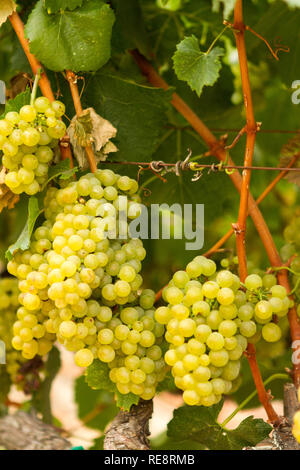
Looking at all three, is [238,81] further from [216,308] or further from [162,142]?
[216,308]

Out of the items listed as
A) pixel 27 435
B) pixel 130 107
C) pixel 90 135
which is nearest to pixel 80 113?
pixel 90 135

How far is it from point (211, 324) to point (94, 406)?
907mm

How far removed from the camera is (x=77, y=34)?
2.46 ft

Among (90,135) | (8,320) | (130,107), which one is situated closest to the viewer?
(90,135)

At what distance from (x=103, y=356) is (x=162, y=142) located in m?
0.52

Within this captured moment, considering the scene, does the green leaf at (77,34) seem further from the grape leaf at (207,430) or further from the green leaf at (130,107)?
the grape leaf at (207,430)

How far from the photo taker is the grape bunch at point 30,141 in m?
0.67

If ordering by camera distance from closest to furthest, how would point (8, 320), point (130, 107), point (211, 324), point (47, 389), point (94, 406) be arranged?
point (211, 324), point (130, 107), point (8, 320), point (47, 389), point (94, 406)

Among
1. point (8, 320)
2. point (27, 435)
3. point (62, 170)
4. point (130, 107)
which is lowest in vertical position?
point (27, 435)

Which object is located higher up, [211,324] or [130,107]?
[130,107]

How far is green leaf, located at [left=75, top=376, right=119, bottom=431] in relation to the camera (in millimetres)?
1434

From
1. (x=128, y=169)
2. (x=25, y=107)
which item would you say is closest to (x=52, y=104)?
(x=25, y=107)
